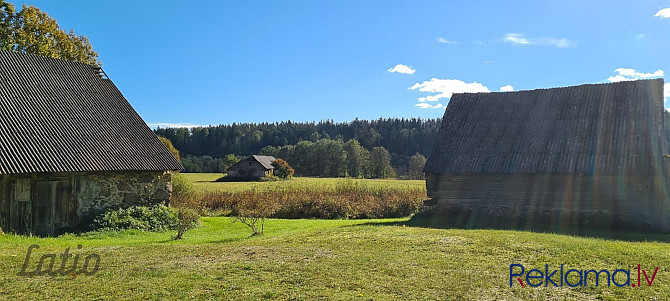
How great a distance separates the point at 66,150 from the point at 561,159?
17.8m

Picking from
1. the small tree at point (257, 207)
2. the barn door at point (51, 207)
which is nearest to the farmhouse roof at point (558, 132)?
the small tree at point (257, 207)

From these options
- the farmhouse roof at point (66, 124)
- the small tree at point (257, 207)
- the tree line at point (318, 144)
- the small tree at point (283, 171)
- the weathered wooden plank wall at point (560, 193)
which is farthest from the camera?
the tree line at point (318, 144)

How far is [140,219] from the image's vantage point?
15977mm

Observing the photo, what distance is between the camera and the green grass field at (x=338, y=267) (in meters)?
6.98

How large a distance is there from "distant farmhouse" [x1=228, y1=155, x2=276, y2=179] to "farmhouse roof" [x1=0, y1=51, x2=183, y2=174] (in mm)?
46216

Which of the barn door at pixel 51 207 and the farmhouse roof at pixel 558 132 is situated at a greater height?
the farmhouse roof at pixel 558 132

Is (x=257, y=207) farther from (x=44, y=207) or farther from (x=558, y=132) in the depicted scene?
(x=558, y=132)

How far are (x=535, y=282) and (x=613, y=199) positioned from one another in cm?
1123

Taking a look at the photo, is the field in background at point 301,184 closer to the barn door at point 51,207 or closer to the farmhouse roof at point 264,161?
the barn door at point 51,207

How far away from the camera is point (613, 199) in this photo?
54.5 feet

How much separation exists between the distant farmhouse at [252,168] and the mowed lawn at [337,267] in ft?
173

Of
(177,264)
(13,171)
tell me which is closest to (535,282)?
(177,264)

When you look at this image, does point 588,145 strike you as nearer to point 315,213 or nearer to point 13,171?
point 315,213

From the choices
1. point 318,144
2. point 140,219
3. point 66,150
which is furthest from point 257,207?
point 318,144
